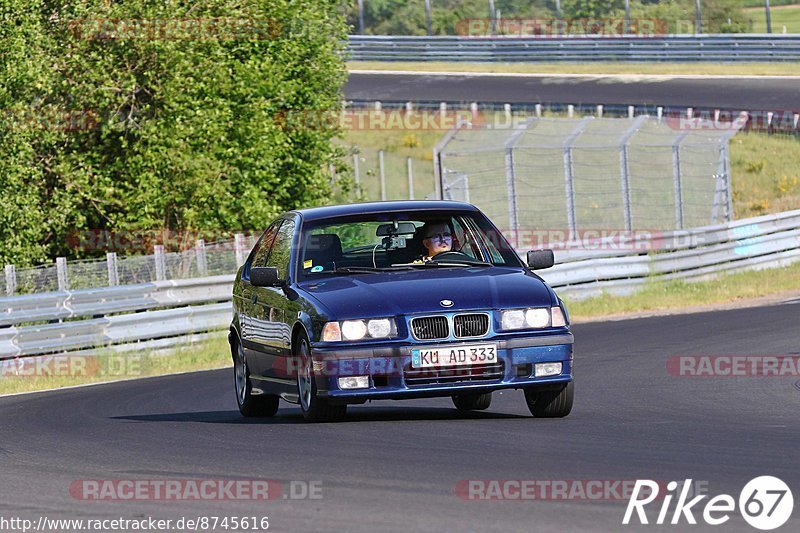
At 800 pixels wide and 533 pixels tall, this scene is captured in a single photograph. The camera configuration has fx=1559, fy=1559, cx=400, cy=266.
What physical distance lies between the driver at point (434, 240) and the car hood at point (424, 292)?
474 mm

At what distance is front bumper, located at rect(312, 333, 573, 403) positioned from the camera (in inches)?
394

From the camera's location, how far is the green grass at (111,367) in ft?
60.0

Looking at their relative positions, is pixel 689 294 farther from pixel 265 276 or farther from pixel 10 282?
pixel 265 276

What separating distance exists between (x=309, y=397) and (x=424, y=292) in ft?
3.57

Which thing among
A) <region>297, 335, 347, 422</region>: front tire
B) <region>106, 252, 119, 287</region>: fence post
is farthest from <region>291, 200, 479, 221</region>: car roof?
<region>106, 252, 119, 287</region>: fence post

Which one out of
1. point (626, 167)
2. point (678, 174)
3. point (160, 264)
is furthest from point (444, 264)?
point (678, 174)

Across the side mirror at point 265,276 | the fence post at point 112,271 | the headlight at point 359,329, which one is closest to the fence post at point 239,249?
the fence post at point 112,271

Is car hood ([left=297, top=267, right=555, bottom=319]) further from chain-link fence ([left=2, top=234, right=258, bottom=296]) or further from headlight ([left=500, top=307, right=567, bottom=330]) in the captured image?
chain-link fence ([left=2, top=234, right=258, bottom=296])

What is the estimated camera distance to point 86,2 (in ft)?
87.1

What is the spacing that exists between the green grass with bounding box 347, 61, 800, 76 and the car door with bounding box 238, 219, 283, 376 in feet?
131

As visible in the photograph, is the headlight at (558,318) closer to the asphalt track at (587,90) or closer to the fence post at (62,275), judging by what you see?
the fence post at (62,275)

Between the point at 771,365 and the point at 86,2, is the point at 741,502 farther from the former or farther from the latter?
the point at 86,2

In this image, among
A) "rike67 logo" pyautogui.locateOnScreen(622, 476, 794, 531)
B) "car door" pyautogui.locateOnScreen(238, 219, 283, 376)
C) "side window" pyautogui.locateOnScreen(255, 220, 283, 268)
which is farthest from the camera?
"side window" pyautogui.locateOnScreen(255, 220, 283, 268)

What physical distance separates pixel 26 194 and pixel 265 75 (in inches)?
228
